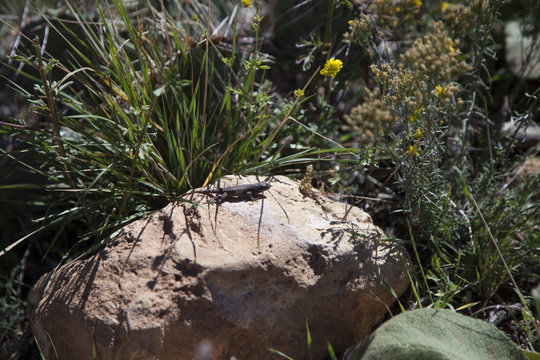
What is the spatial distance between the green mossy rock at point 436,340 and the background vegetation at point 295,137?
254mm

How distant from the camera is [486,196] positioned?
8.21 feet

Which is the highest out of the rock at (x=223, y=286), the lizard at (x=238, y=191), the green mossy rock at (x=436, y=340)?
the lizard at (x=238, y=191)

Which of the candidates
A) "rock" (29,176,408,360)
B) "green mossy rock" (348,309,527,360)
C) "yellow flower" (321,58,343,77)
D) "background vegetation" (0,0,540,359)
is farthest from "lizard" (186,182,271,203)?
"green mossy rock" (348,309,527,360)

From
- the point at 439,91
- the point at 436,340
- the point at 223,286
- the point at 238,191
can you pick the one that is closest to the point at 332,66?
the point at 439,91

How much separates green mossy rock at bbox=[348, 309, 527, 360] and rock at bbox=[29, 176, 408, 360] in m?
0.26

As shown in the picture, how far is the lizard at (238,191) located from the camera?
2191mm

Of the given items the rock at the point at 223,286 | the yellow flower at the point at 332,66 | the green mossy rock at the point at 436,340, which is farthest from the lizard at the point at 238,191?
the green mossy rock at the point at 436,340

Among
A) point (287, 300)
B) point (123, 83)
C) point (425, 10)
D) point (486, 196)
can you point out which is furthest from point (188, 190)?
point (425, 10)

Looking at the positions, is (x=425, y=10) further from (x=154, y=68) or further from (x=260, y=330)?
(x=260, y=330)

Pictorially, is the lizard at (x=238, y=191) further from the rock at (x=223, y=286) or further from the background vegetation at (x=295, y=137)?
the background vegetation at (x=295, y=137)

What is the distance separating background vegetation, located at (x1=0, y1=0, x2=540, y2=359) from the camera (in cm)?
218

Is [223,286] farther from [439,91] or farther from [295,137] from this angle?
[439,91]

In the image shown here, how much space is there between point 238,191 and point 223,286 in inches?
19.2

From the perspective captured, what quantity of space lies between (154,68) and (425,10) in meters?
2.16
